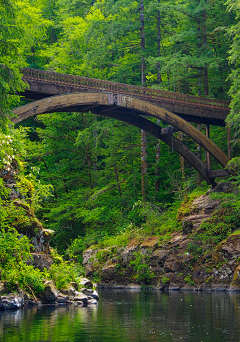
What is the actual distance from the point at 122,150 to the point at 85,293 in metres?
15.9

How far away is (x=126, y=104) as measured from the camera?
2288 cm

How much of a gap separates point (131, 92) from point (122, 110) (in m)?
1.26

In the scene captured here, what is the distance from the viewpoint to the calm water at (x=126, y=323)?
28.1 feet

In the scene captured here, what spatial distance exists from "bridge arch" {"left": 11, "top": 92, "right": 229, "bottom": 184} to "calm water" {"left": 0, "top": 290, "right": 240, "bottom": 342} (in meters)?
8.40

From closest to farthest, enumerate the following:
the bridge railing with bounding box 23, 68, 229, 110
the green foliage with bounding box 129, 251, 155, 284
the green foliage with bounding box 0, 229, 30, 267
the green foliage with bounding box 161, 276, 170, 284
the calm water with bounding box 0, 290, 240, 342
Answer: the calm water with bounding box 0, 290, 240, 342 < the green foliage with bounding box 0, 229, 30, 267 < the bridge railing with bounding box 23, 68, 229, 110 < the green foliage with bounding box 161, 276, 170, 284 < the green foliage with bounding box 129, 251, 155, 284

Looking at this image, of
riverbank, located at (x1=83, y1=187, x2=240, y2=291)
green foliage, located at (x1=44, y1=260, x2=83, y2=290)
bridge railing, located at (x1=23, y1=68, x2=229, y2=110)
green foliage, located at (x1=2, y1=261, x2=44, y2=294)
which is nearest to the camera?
green foliage, located at (x1=2, y1=261, x2=44, y2=294)

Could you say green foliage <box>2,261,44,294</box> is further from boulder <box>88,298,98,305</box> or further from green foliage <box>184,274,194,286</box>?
green foliage <box>184,274,194,286</box>

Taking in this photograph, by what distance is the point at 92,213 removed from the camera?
99.3 feet

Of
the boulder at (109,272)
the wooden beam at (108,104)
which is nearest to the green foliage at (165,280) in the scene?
the boulder at (109,272)

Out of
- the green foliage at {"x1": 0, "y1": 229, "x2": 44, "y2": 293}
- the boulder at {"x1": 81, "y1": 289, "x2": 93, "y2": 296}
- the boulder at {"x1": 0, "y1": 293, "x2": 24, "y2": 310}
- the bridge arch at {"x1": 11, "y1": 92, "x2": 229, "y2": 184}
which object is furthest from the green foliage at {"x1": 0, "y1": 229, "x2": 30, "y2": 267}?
the bridge arch at {"x1": 11, "y1": 92, "x2": 229, "y2": 184}

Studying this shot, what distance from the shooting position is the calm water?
337 inches

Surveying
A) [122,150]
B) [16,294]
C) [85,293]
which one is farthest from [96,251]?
[16,294]

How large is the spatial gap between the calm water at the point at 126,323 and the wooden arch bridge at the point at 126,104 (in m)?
8.43

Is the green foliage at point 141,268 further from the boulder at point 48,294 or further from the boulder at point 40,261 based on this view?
the boulder at point 48,294
